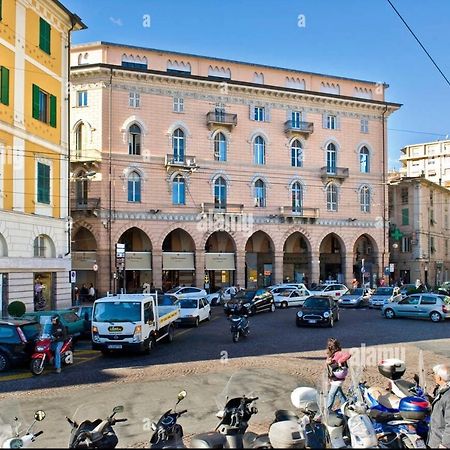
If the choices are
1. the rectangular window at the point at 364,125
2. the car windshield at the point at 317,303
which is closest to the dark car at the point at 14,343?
the car windshield at the point at 317,303

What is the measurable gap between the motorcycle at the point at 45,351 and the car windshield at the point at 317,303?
42.9ft

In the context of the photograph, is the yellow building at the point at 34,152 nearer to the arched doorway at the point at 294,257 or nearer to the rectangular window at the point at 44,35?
the rectangular window at the point at 44,35

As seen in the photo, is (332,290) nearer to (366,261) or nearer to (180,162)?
(366,261)

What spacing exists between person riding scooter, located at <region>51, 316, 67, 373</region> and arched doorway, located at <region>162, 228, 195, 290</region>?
101 feet

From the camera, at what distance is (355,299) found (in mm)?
40031

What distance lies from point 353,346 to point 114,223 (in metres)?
28.3

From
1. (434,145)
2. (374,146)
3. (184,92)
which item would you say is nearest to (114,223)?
(184,92)

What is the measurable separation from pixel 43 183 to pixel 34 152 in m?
1.67

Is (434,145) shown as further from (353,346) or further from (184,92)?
(353,346)

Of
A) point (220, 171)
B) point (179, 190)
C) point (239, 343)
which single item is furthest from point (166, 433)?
point (220, 171)

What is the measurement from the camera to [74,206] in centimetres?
4562

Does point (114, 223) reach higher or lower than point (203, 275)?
higher

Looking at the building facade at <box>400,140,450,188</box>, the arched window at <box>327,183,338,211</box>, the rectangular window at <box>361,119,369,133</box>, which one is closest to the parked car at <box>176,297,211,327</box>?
the arched window at <box>327,183,338,211</box>

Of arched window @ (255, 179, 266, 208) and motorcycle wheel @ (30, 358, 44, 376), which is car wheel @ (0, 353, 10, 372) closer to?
motorcycle wheel @ (30, 358, 44, 376)
